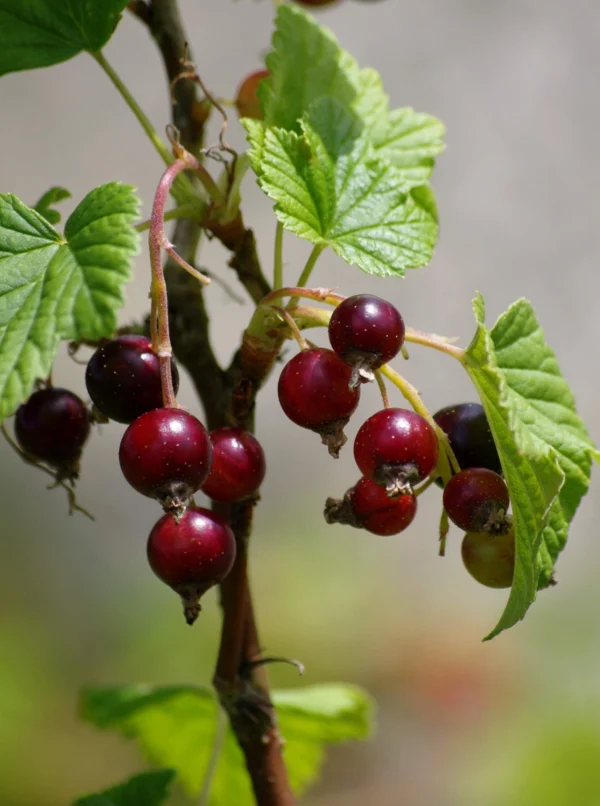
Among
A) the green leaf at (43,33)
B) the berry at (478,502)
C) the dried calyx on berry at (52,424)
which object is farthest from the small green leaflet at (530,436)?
the green leaf at (43,33)

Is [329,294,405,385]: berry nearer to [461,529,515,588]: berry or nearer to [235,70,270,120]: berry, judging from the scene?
[461,529,515,588]: berry

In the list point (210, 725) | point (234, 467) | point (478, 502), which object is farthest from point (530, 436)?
point (210, 725)

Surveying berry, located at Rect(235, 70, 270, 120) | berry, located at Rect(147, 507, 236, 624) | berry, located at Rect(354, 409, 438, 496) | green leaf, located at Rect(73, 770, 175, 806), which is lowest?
green leaf, located at Rect(73, 770, 175, 806)

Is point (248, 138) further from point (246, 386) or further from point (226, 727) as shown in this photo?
point (226, 727)

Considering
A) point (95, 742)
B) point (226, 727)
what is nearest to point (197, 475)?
point (226, 727)

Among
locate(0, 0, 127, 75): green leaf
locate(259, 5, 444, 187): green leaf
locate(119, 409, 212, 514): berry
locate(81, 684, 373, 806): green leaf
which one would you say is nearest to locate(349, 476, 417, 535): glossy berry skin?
locate(119, 409, 212, 514): berry

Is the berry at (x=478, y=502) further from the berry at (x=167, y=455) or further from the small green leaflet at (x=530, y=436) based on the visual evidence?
the berry at (x=167, y=455)
